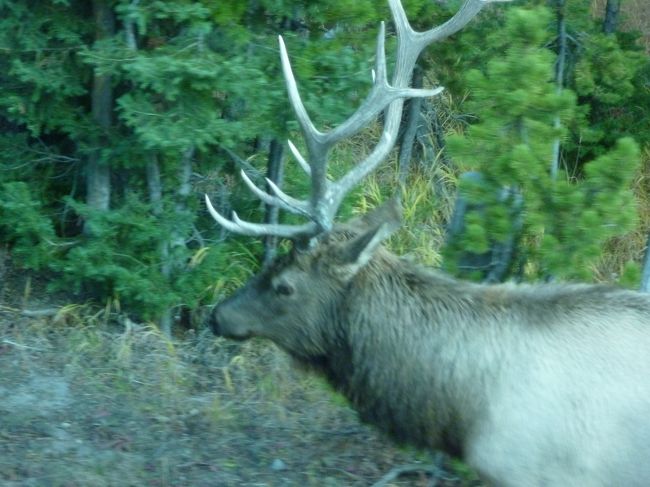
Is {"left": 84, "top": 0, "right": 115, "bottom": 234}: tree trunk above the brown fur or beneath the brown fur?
above

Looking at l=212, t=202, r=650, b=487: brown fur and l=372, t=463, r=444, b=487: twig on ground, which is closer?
l=212, t=202, r=650, b=487: brown fur

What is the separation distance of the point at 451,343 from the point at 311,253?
811mm

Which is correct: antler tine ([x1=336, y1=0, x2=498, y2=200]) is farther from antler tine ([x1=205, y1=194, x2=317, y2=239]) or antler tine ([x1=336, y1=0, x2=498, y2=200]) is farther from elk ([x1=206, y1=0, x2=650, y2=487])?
antler tine ([x1=205, y1=194, x2=317, y2=239])

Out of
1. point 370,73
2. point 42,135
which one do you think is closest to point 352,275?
point 370,73

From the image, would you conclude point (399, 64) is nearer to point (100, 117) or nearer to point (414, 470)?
point (414, 470)

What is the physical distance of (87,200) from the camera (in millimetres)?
7633

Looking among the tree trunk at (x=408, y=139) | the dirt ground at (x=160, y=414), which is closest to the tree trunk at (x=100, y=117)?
the dirt ground at (x=160, y=414)

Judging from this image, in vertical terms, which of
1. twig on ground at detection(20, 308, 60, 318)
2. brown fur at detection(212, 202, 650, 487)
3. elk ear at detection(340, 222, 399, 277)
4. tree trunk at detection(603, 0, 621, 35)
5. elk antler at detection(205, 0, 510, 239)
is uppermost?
tree trunk at detection(603, 0, 621, 35)

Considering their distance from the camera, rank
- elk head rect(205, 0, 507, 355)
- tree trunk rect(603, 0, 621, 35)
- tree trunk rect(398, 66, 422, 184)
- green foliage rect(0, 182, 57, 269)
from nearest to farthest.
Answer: elk head rect(205, 0, 507, 355) → green foliage rect(0, 182, 57, 269) → tree trunk rect(398, 66, 422, 184) → tree trunk rect(603, 0, 621, 35)

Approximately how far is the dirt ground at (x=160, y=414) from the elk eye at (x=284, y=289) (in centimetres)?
47

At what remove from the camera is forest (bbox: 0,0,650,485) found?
573 cm

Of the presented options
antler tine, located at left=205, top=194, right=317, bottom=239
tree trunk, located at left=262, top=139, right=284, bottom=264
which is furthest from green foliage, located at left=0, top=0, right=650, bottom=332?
antler tine, located at left=205, top=194, right=317, bottom=239

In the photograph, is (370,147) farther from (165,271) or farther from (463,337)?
(463,337)

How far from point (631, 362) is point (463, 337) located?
2.43 feet
